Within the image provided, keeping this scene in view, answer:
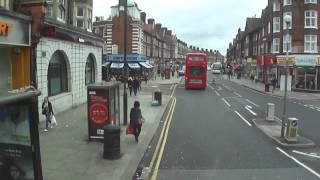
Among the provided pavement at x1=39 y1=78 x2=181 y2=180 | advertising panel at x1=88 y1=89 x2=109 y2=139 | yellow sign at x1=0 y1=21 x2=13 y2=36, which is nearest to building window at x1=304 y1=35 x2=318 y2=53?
pavement at x1=39 y1=78 x2=181 y2=180

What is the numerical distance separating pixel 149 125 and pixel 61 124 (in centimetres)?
395

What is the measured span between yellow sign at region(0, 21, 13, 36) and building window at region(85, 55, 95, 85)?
1563cm

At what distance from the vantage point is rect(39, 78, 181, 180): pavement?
12898 millimetres

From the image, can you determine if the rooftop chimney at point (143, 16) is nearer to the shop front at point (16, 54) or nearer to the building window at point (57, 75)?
the building window at point (57, 75)

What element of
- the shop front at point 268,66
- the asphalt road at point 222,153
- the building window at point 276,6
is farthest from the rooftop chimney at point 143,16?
the asphalt road at point 222,153

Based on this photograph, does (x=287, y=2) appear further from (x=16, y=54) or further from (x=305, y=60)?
(x=16, y=54)

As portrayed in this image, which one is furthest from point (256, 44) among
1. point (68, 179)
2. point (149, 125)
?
point (68, 179)

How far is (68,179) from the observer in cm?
1216

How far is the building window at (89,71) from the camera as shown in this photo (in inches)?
1384

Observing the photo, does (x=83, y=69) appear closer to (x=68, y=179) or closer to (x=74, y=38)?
(x=74, y=38)

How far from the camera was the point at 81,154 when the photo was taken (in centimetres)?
1542

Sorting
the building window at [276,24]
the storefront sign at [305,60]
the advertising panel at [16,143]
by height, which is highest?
the building window at [276,24]

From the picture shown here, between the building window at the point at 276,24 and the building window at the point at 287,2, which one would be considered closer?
the building window at the point at 287,2

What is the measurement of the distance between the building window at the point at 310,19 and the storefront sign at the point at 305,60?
3782 millimetres
